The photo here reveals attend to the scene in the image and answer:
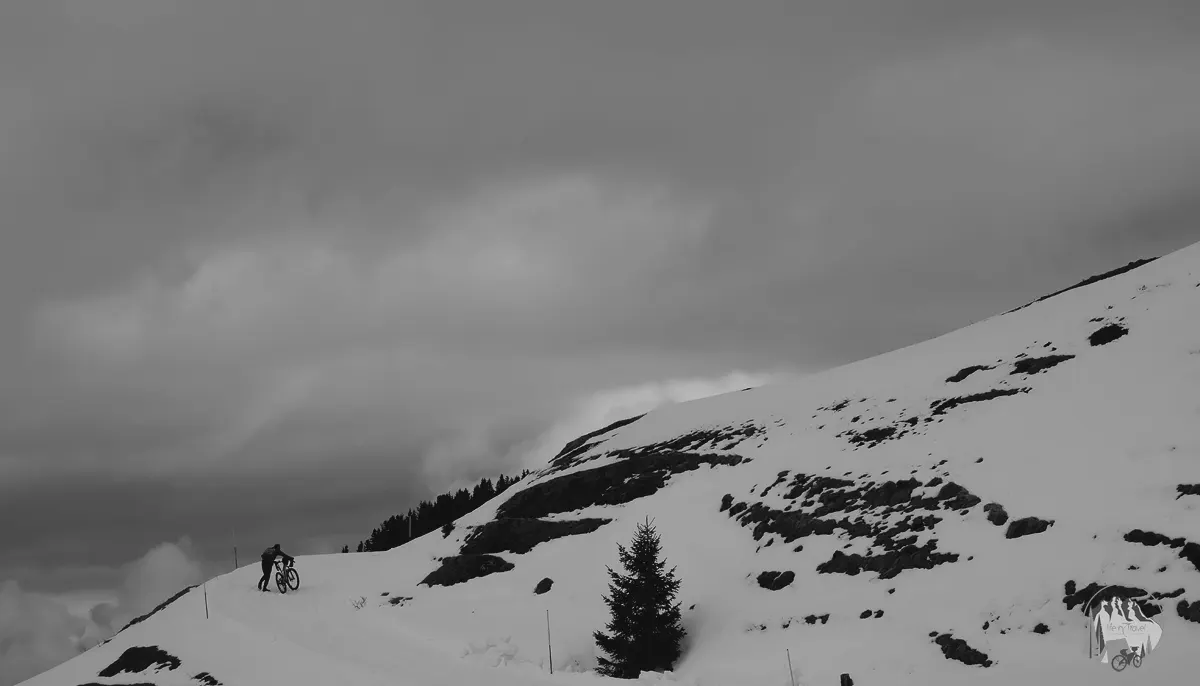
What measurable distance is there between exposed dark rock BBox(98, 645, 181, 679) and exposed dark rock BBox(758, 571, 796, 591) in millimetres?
21198

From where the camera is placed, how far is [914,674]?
19547 millimetres

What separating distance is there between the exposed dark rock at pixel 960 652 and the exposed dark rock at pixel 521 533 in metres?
24.3

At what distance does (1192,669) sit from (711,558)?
2032cm

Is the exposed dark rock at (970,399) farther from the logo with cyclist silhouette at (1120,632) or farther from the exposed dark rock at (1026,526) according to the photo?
the logo with cyclist silhouette at (1120,632)

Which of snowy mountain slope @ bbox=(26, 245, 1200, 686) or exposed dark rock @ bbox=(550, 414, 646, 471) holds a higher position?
exposed dark rock @ bbox=(550, 414, 646, 471)

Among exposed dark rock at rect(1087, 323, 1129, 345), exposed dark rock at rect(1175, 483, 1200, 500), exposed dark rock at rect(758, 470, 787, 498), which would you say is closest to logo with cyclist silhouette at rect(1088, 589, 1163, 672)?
exposed dark rock at rect(1175, 483, 1200, 500)

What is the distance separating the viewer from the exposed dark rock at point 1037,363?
120 feet

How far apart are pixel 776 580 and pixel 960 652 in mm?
9672

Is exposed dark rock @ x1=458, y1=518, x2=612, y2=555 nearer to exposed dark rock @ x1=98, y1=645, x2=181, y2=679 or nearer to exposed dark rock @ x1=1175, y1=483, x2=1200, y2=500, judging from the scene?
exposed dark rock @ x1=98, y1=645, x2=181, y2=679

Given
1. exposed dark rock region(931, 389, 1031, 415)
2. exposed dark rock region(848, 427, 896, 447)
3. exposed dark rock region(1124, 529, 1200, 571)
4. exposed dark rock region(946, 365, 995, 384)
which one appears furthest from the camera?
exposed dark rock region(946, 365, 995, 384)

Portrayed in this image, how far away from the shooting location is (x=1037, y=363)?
37.6 metres

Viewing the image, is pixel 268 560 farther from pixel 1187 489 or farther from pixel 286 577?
pixel 1187 489

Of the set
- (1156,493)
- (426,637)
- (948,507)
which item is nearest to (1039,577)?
(1156,493)

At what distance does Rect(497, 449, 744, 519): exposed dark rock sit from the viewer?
46.2m
